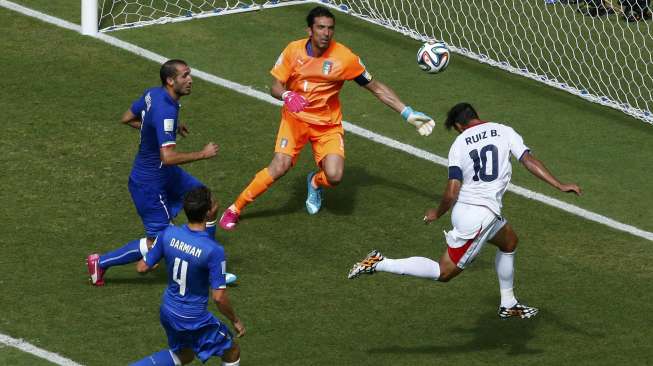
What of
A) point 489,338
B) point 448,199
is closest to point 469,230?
point 448,199

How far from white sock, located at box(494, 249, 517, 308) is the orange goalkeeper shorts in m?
2.72

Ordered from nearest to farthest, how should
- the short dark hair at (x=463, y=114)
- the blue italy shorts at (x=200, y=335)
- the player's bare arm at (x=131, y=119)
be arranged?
1. the blue italy shorts at (x=200, y=335)
2. the short dark hair at (x=463, y=114)
3. the player's bare arm at (x=131, y=119)

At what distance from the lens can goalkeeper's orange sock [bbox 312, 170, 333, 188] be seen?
14805 mm

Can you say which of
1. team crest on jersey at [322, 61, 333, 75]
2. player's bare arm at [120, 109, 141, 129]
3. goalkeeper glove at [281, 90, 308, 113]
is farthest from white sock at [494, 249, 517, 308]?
player's bare arm at [120, 109, 141, 129]

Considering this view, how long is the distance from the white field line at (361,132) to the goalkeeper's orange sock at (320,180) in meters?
1.90

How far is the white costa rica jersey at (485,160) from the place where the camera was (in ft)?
39.6

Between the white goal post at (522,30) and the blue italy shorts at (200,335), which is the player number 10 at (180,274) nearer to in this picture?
the blue italy shorts at (200,335)

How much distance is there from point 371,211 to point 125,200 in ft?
8.40

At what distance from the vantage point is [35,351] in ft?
39.1

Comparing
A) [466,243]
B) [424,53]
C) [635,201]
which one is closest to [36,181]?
[424,53]

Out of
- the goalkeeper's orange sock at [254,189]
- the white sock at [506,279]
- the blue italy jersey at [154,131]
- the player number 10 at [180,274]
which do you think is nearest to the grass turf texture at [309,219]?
the goalkeeper's orange sock at [254,189]

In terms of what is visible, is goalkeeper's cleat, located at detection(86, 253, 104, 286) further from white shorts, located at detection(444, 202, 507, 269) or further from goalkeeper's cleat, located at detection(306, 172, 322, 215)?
white shorts, located at detection(444, 202, 507, 269)

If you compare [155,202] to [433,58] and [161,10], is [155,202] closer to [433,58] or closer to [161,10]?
[433,58]

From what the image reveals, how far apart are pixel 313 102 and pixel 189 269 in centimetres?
459
